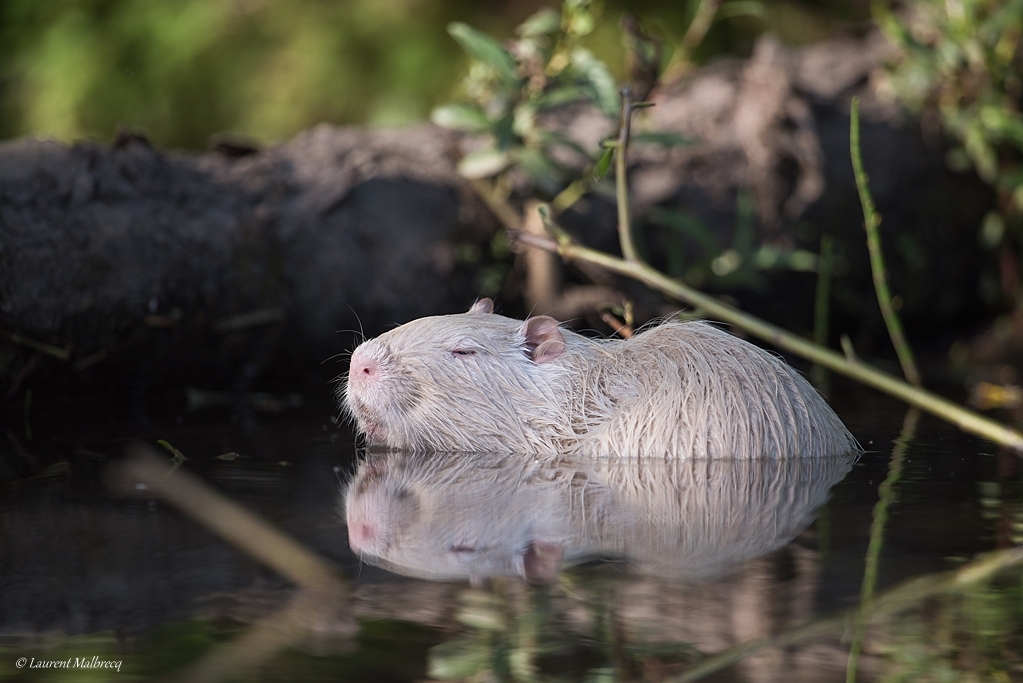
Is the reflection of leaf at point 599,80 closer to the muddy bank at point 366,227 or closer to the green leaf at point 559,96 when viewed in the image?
the green leaf at point 559,96

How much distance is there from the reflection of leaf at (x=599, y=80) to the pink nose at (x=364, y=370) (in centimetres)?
152

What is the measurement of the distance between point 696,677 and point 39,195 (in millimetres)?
3288

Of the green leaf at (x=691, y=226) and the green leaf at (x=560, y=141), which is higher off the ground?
the green leaf at (x=560, y=141)

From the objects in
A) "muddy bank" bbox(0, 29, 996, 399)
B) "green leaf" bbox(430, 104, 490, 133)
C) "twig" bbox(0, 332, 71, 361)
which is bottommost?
"twig" bbox(0, 332, 71, 361)

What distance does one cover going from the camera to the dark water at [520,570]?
1.46 metres

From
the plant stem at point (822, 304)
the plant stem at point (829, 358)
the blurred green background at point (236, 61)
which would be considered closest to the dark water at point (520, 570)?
the plant stem at point (829, 358)

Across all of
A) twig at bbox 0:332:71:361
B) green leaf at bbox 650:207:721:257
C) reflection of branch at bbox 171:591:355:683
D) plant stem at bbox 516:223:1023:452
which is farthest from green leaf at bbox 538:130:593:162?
reflection of branch at bbox 171:591:355:683

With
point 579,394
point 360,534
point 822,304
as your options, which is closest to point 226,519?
point 360,534

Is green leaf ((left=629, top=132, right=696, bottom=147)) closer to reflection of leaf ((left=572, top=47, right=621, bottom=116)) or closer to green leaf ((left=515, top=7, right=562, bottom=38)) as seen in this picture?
reflection of leaf ((left=572, top=47, right=621, bottom=116))

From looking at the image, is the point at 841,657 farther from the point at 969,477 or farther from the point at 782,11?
the point at 782,11

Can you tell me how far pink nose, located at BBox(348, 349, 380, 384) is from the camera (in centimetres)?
321

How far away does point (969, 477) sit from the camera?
107 inches

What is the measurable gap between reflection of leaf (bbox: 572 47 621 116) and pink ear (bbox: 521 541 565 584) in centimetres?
251

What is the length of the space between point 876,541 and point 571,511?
614 millimetres
